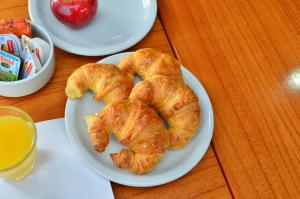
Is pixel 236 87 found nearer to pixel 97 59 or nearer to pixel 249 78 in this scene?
pixel 249 78

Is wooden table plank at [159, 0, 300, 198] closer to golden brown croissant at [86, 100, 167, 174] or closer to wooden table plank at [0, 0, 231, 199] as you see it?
wooden table plank at [0, 0, 231, 199]

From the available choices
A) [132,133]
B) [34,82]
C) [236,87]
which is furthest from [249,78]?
[34,82]

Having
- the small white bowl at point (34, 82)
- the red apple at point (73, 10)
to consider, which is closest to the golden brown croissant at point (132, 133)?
the small white bowl at point (34, 82)

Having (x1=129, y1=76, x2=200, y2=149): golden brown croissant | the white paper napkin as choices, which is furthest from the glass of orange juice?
(x1=129, y1=76, x2=200, y2=149): golden brown croissant

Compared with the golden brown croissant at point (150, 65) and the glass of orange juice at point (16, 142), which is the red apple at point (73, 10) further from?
the glass of orange juice at point (16, 142)

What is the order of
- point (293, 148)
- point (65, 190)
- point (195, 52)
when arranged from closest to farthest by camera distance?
point (65, 190), point (293, 148), point (195, 52)

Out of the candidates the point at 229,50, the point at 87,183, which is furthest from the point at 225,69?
the point at 87,183

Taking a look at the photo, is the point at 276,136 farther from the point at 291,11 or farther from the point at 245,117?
the point at 291,11
